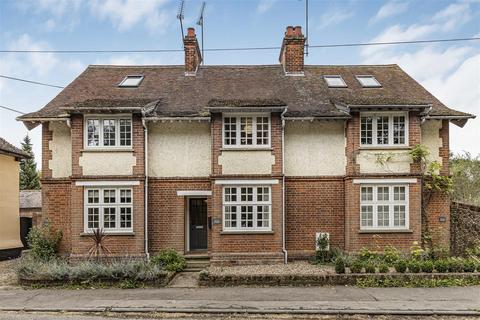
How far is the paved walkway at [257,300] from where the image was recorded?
362 inches

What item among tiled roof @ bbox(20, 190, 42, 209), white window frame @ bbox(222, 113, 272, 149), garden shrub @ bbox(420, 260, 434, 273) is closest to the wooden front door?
white window frame @ bbox(222, 113, 272, 149)

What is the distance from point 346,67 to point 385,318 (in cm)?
1361

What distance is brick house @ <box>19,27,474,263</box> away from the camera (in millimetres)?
14414

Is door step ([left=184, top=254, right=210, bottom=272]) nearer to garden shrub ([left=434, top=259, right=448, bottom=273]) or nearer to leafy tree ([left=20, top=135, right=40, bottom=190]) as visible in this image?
garden shrub ([left=434, top=259, right=448, bottom=273])

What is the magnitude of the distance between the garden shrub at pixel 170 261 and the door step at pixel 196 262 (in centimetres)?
29

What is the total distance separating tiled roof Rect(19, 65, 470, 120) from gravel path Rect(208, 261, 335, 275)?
542 centimetres

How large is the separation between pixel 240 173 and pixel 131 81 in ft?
24.1

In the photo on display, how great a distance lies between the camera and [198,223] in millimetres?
16047

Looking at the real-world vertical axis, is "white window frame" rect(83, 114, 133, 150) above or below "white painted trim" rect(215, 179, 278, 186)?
above

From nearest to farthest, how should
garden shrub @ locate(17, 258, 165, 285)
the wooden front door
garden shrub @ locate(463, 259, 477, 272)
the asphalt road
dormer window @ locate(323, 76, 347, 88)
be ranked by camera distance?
the asphalt road
garden shrub @ locate(17, 258, 165, 285)
garden shrub @ locate(463, 259, 477, 272)
the wooden front door
dormer window @ locate(323, 76, 347, 88)

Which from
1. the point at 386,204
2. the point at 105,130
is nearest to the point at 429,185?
the point at 386,204

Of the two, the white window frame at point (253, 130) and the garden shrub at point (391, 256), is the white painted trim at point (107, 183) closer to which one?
the white window frame at point (253, 130)

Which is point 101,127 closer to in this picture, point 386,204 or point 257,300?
point 257,300

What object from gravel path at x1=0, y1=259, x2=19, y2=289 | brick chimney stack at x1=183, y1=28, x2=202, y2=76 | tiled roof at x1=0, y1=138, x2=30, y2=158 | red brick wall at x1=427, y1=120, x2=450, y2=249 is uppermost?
brick chimney stack at x1=183, y1=28, x2=202, y2=76
